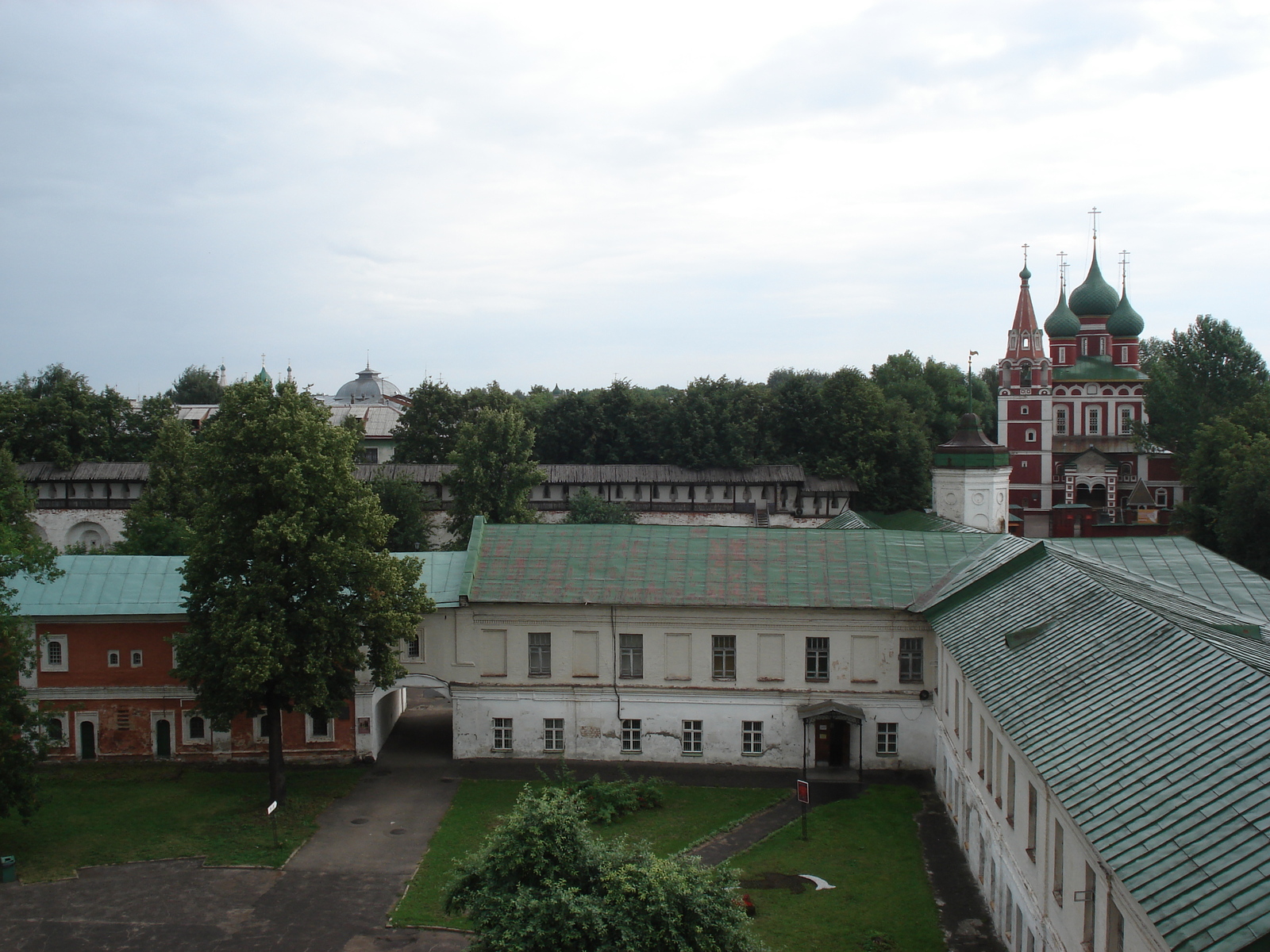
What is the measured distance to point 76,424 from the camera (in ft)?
219

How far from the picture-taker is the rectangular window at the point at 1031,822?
1662cm

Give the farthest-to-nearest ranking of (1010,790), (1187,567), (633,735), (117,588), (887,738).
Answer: (633,735) → (117,588) → (887,738) → (1187,567) → (1010,790)

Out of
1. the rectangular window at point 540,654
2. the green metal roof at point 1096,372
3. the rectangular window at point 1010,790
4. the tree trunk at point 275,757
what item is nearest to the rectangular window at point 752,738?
the rectangular window at point 540,654

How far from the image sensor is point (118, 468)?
6391 centimetres

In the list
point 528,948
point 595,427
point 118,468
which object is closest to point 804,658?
point 528,948

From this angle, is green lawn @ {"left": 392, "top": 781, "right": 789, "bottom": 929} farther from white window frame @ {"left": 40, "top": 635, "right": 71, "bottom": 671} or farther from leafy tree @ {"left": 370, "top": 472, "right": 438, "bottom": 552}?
leafy tree @ {"left": 370, "top": 472, "right": 438, "bottom": 552}

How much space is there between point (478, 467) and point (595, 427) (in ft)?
58.5

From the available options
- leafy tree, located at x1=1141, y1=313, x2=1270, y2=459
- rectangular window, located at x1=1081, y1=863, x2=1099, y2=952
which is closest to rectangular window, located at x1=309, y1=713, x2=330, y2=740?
rectangular window, located at x1=1081, y1=863, x2=1099, y2=952

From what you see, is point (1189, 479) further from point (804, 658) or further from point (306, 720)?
point (306, 720)

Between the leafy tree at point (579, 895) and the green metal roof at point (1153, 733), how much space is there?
484 centimetres

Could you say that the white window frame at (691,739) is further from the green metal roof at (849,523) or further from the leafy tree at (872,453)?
the leafy tree at (872,453)

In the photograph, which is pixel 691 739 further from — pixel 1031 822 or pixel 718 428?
pixel 718 428

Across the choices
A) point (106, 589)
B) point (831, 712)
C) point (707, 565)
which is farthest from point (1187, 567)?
point (106, 589)

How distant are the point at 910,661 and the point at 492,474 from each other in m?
28.0
